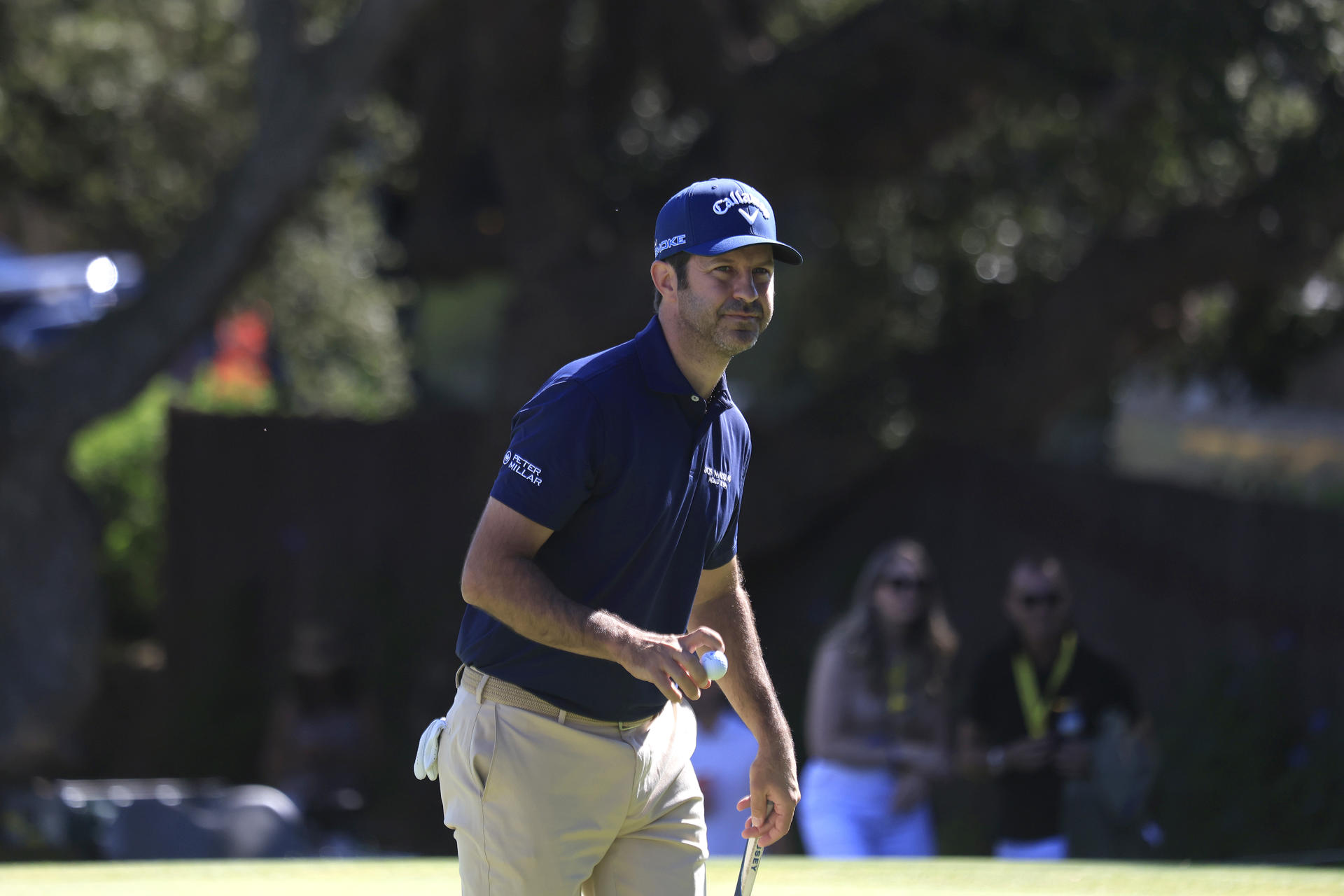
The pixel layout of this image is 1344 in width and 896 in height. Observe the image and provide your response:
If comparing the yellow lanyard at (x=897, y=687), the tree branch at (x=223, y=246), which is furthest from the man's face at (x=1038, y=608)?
the tree branch at (x=223, y=246)

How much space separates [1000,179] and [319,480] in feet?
18.7

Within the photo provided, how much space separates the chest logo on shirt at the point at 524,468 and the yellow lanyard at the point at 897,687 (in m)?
4.05

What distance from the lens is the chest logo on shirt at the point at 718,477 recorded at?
330cm

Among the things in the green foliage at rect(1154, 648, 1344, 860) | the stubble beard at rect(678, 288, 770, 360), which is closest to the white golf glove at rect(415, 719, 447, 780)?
the stubble beard at rect(678, 288, 770, 360)

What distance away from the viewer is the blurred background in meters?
9.15

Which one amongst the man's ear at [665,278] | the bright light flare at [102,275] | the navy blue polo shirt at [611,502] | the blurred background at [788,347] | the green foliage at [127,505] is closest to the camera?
the navy blue polo shirt at [611,502]

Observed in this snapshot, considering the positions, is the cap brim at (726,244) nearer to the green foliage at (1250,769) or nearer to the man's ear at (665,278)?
the man's ear at (665,278)

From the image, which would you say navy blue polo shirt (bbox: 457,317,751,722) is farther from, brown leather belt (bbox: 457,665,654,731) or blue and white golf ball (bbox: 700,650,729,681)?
→ blue and white golf ball (bbox: 700,650,729,681)

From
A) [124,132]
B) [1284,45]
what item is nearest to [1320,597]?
[1284,45]

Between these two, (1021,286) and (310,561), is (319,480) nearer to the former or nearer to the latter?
(310,561)

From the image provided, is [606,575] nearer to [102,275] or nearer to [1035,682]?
[1035,682]

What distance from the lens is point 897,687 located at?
682 centimetres

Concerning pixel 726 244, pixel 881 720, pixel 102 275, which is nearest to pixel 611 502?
pixel 726 244

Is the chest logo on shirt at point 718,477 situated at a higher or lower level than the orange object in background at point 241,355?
lower
